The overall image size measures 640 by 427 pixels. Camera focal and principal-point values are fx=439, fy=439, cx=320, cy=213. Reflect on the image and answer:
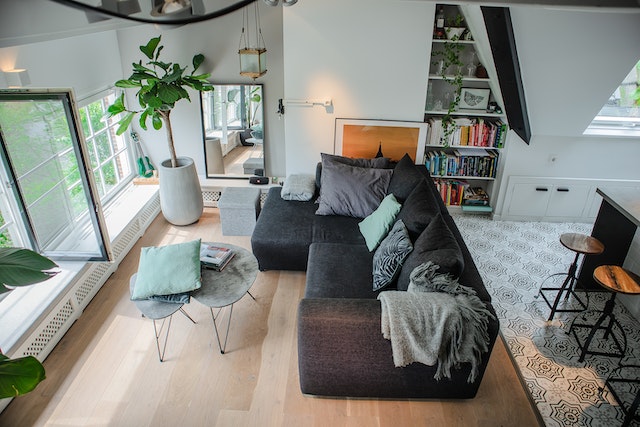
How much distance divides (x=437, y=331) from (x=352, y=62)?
297 cm

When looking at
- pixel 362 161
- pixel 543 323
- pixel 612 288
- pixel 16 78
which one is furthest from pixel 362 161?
pixel 16 78

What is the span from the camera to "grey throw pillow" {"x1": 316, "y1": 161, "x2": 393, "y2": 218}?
4020 millimetres

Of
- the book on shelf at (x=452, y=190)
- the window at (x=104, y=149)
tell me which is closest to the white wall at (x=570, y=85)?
the book on shelf at (x=452, y=190)

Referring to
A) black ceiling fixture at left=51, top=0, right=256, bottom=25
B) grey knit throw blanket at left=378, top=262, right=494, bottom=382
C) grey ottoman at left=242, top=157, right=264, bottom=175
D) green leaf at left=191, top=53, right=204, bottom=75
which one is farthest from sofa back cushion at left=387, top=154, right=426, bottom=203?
black ceiling fixture at left=51, top=0, right=256, bottom=25

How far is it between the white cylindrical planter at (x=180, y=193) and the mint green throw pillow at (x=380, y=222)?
194 centimetres

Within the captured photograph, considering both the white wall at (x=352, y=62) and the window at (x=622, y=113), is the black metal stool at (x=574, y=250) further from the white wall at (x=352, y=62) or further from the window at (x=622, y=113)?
the white wall at (x=352, y=62)

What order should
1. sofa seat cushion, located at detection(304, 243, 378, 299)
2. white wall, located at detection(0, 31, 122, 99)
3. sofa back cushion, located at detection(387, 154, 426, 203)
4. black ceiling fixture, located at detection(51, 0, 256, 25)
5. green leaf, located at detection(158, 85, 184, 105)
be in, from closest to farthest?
black ceiling fixture, located at detection(51, 0, 256, 25)
sofa seat cushion, located at detection(304, 243, 378, 299)
white wall, located at detection(0, 31, 122, 99)
sofa back cushion, located at detection(387, 154, 426, 203)
green leaf, located at detection(158, 85, 184, 105)

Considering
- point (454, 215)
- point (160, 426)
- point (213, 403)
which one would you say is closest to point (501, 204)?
point (454, 215)

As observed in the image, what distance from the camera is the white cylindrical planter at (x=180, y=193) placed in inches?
178

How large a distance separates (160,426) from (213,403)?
32 cm

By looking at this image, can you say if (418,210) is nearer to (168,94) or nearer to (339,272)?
(339,272)

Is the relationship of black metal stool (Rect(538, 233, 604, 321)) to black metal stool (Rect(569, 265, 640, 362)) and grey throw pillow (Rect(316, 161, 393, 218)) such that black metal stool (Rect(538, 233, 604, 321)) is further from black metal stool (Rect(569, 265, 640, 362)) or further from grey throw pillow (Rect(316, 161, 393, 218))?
grey throw pillow (Rect(316, 161, 393, 218))

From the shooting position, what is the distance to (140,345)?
10.4 feet

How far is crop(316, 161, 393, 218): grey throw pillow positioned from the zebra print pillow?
797 mm
